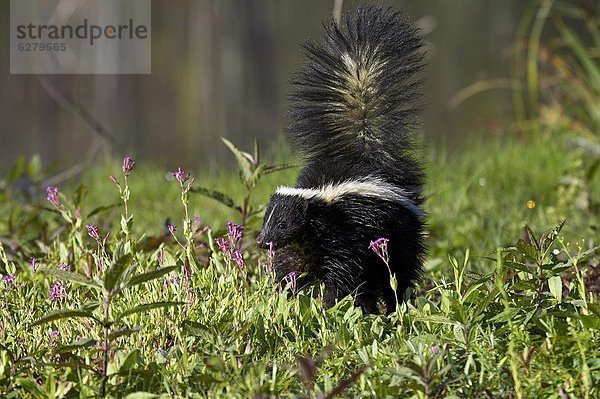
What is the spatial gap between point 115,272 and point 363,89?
6.05 ft

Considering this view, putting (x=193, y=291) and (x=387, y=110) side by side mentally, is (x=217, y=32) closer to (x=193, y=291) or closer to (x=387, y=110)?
(x=387, y=110)

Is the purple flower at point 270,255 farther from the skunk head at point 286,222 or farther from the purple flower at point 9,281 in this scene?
the purple flower at point 9,281

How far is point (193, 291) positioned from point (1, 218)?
3.25 m

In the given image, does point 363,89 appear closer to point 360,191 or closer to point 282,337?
point 360,191

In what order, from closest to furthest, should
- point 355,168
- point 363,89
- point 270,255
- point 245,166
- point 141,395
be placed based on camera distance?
point 141,395, point 270,255, point 355,168, point 363,89, point 245,166

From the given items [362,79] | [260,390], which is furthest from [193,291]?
[362,79]

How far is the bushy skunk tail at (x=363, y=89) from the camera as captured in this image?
14.2 feet

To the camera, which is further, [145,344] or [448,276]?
[448,276]

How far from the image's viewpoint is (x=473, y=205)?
6.75 meters

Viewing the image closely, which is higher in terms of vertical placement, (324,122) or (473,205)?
(324,122)

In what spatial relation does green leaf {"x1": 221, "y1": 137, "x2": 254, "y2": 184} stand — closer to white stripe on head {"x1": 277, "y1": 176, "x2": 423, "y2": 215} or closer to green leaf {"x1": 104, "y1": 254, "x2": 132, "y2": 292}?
white stripe on head {"x1": 277, "y1": 176, "x2": 423, "y2": 215}

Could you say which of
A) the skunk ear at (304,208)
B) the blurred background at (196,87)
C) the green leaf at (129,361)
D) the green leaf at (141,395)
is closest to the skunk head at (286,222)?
the skunk ear at (304,208)

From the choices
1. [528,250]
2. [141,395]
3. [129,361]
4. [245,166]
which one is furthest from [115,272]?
[245,166]

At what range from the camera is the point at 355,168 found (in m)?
4.25
